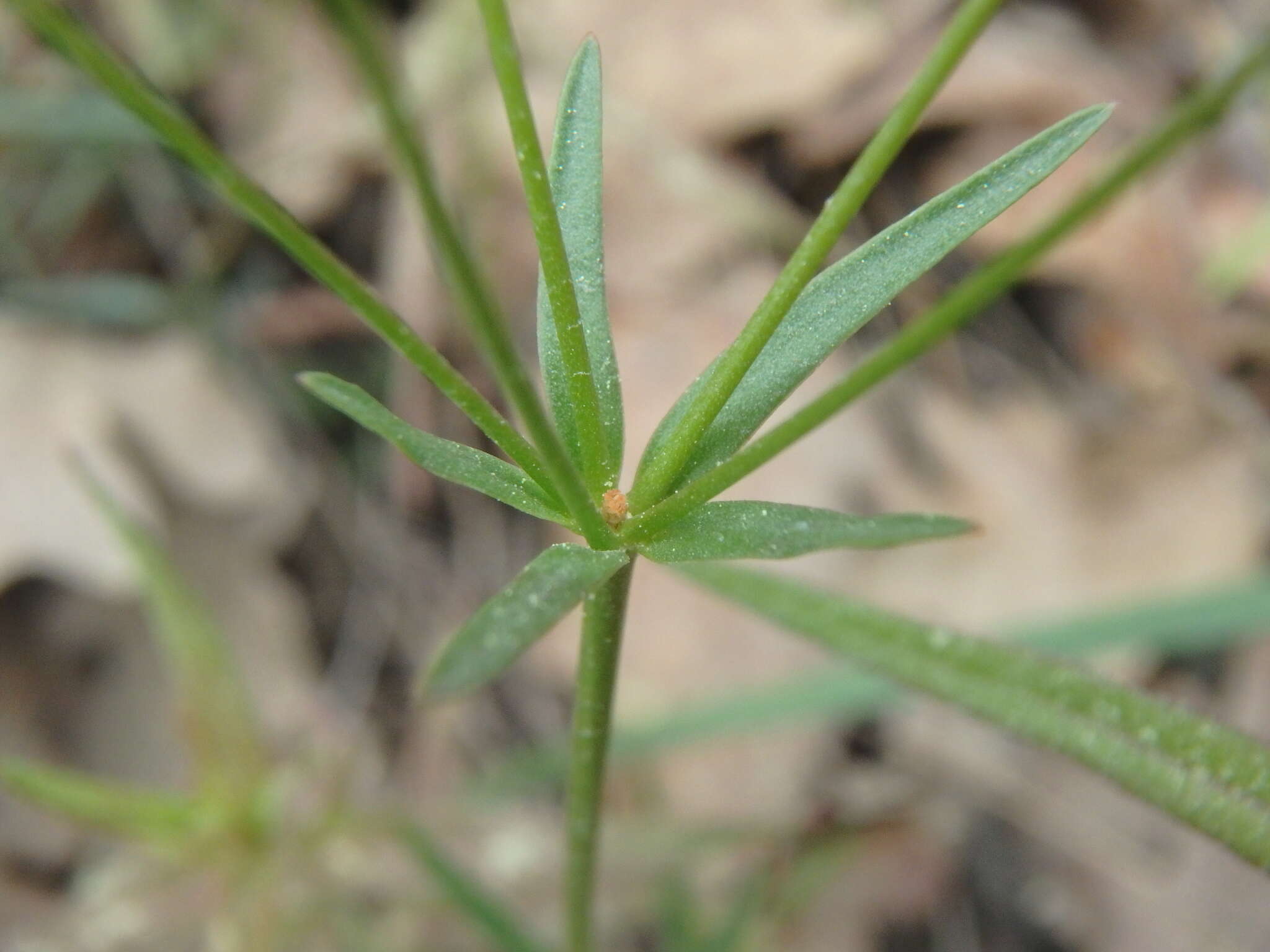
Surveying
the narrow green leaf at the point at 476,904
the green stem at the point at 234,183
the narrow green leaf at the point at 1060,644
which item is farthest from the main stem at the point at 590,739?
the narrow green leaf at the point at 1060,644

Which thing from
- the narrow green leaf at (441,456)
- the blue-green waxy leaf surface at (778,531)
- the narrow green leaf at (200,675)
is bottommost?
the narrow green leaf at (200,675)

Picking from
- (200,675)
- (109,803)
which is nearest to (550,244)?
(109,803)

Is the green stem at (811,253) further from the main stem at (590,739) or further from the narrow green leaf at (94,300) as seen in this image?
the narrow green leaf at (94,300)

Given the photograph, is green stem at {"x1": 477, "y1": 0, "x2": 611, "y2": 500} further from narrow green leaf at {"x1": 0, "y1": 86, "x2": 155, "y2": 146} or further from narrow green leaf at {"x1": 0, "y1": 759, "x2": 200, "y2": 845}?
narrow green leaf at {"x1": 0, "y1": 86, "x2": 155, "y2": 146}

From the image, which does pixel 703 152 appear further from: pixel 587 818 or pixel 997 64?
pixel 587 818

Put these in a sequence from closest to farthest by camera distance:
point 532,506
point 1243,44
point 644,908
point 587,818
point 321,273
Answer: point 321,273 < point 532,506 < point 587,818 < point 644,908 < point 1243,44

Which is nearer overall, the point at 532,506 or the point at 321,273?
the point at 321,273

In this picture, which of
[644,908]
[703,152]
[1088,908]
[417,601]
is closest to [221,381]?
[417,601]
